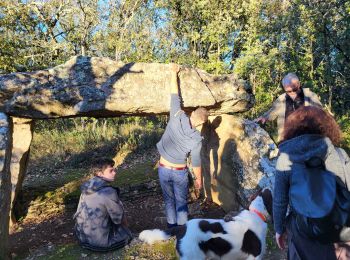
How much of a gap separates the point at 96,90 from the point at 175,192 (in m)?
2.01

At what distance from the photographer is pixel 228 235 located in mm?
3828

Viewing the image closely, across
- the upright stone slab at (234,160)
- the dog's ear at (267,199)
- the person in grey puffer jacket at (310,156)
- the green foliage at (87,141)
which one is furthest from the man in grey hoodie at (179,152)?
the green foliage at (87,141)

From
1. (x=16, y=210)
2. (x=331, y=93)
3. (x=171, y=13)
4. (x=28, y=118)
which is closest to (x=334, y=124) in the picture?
(x=28, y=118)

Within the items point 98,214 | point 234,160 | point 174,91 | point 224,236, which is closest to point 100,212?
point 98,214

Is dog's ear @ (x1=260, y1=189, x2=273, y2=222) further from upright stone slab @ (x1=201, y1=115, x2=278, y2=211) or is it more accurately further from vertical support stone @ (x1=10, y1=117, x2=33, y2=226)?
vertical support stone @ (x1=10, y1=117, x2=33, y2=226)

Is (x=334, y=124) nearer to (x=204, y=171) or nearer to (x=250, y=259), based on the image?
(x=250, y=259)

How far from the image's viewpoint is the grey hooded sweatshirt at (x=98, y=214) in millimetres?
4773

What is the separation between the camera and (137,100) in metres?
5.93

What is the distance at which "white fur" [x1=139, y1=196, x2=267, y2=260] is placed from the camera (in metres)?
3.74

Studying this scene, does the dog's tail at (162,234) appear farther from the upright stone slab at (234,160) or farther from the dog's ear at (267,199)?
the upright stone slab at (234,160)

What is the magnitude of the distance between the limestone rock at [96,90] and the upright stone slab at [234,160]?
0.75m

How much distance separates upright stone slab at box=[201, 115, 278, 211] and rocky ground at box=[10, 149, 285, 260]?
40 centimetres

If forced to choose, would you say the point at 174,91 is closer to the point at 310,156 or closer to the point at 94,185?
the point at 94,185

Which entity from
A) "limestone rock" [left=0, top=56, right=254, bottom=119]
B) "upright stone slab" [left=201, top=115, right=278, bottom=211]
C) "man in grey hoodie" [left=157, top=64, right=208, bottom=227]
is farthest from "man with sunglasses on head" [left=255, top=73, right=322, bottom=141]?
"man in grey hoodie" [left=157, top=64, right=208, bottom=227]
